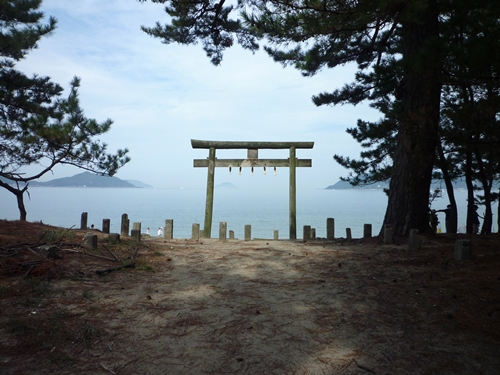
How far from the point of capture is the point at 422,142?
26.0 feet

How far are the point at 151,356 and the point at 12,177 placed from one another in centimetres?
1020

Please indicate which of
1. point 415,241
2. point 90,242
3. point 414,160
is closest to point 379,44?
point 414,160

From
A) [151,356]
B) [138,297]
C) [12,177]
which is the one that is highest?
[12,177]

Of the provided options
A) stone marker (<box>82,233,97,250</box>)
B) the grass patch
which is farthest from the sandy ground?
the grass patch

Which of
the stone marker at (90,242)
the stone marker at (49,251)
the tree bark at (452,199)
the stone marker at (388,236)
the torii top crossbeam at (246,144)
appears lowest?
the stone marker at (49,251)

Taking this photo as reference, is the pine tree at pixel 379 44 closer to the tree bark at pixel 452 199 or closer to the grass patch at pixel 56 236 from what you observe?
the tree bark at pixel 452 199

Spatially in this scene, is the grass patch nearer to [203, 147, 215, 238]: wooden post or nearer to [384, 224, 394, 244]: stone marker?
[203, 147, 215, 238]: wooden post

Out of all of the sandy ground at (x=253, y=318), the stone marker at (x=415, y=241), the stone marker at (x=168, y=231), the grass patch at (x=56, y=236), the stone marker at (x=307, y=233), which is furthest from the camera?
the stone marker at (x=307, y=233)

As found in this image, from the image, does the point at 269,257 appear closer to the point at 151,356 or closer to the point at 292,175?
the point at 151,356

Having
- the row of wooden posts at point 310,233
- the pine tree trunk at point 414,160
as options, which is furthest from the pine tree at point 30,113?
the pine tree trunk at point 414,160

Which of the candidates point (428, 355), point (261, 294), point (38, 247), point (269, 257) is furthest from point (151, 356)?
point (269, 257)

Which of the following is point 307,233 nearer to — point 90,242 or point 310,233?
point 310,233

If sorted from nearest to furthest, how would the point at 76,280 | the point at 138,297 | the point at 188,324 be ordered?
the point at 188,324, the point at 138,297, the point at 76,280

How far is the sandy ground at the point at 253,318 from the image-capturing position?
3.14 meters
